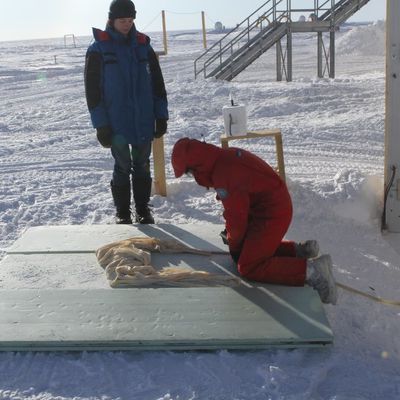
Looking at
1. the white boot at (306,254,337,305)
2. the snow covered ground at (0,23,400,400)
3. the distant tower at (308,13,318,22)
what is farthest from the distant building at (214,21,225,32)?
the white boot at (306,254,337,305)

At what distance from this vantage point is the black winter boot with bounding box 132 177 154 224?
518 centimetres

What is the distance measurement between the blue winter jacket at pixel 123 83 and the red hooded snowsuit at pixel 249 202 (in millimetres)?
1356

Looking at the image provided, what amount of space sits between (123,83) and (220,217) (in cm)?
160

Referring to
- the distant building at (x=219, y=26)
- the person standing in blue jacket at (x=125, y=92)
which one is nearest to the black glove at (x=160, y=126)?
the person standing in blue jacket at (x=125, y=92)

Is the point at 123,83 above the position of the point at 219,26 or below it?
below

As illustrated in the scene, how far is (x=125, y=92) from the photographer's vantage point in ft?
15.8

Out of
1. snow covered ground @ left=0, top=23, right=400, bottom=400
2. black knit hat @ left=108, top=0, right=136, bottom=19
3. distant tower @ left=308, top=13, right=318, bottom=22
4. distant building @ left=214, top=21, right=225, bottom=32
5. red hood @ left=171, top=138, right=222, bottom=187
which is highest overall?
distant building @ left=214, top=21, right=225, bottom=32

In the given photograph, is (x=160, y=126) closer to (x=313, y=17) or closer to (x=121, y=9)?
(x=121, y=9)

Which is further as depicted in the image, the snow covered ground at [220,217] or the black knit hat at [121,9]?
the black knit hat at [121,9]

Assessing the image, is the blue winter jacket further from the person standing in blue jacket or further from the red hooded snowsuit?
the red hooded snowsuit

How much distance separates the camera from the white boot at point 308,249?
154 inches

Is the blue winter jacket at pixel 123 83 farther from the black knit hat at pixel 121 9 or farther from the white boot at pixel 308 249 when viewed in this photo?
the white boot at pixel 308 249

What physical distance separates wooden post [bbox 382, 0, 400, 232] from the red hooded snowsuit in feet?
5.41

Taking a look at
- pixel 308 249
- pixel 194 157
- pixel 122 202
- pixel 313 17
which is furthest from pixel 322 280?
pixel 313 17
